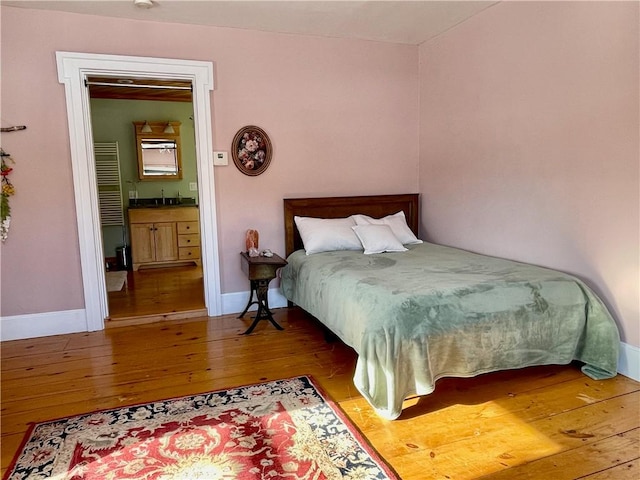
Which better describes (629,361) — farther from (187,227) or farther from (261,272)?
(187,227)

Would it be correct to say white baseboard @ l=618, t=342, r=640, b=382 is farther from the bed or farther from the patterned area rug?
the patterned area rug

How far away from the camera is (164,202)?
6738 mm

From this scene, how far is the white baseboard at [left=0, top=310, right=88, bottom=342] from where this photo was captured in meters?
3.61

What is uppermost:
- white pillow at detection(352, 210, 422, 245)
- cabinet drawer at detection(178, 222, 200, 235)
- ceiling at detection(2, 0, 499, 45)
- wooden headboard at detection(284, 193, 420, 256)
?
ceiling at detection(2, 0, 499, 45)

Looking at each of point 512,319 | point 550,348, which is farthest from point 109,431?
point 550,348

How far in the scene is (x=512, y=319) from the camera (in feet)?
8.52

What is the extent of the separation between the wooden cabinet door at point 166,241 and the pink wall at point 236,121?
256cm

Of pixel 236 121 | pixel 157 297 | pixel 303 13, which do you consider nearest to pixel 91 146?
pixel 236 121

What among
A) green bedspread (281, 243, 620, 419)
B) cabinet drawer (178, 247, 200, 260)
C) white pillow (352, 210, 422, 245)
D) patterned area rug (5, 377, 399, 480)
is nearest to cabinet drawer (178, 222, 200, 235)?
cabinet drawer (178, 247, 200, 260)

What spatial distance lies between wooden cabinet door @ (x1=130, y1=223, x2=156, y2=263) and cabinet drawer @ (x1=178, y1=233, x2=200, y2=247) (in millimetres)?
377

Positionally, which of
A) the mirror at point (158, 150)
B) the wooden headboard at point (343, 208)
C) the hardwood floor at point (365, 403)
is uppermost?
the mirror at point (158, 150)

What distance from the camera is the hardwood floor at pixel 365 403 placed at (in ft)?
6.60

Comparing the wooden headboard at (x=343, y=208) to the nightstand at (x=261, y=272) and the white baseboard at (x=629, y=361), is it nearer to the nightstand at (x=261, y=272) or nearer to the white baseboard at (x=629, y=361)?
the nightstand at (x=261, y=272)

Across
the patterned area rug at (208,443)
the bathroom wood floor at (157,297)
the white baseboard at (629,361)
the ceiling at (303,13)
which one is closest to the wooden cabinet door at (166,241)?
the bathroom wood floor at (157,297)
